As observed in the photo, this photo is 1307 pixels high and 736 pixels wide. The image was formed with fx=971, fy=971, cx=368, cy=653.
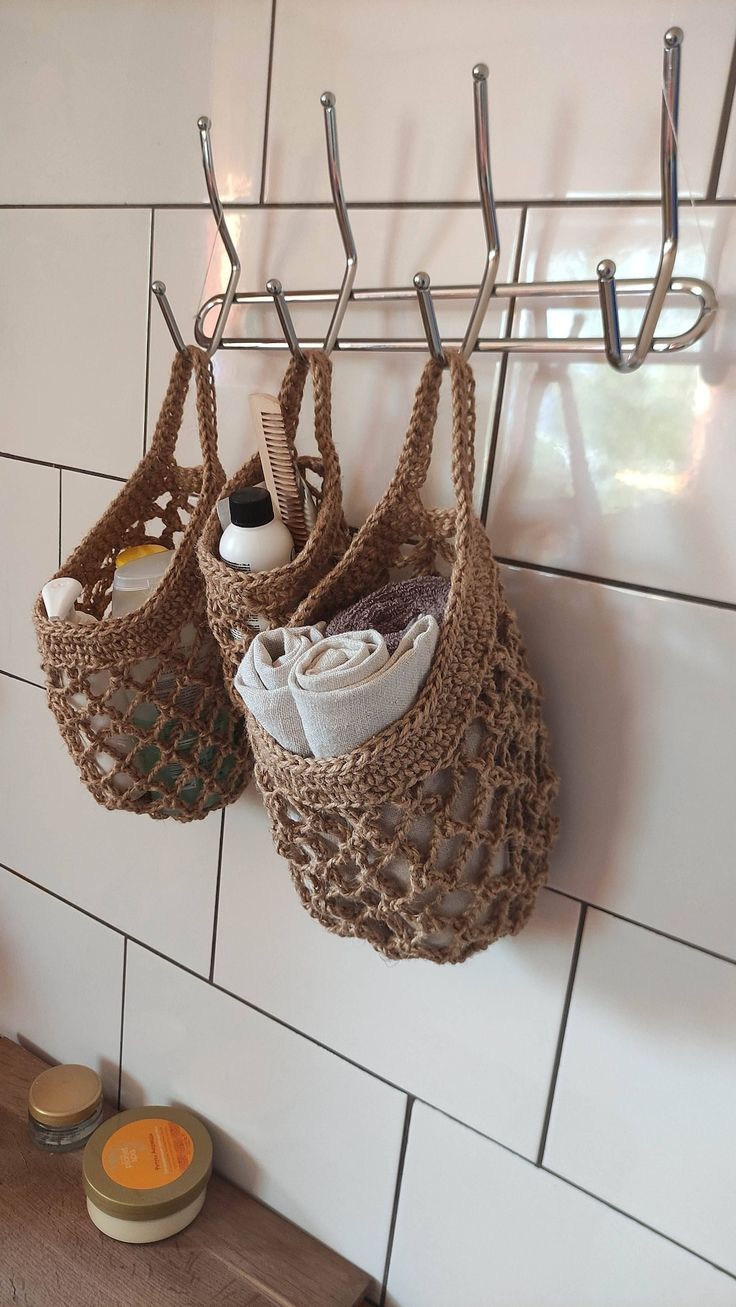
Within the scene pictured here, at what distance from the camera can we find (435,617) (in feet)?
Result: 1.63

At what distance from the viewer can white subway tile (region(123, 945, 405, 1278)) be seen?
0.75 meters

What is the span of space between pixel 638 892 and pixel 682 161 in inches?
15.8

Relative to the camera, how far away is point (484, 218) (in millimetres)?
519

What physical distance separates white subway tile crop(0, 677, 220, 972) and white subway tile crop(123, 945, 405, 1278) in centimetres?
4

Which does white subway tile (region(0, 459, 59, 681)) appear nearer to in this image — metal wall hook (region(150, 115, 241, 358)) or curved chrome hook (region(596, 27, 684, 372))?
metal wall hook (region(150, 115, 241, 358))

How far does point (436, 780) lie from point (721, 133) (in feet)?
1.15

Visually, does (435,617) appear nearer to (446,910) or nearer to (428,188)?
(446,910)

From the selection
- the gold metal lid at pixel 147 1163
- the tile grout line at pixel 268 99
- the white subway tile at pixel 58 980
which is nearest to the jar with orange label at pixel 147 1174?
the gold metal lid at pixel 147 1163

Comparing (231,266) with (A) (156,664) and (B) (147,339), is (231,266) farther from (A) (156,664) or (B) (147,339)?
(A) (156,664)

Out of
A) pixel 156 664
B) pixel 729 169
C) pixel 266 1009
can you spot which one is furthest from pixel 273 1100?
pixel 729 169

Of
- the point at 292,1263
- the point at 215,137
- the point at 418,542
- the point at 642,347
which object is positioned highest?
the point at 215,137

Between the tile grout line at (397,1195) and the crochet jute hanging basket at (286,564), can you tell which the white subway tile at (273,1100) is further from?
the crochet jute hanging basket at (286,564)

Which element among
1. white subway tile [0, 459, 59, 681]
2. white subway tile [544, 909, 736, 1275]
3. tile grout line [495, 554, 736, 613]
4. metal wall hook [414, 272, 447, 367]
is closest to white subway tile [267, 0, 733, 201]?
metal wall hook [414, 272, 447, 367]

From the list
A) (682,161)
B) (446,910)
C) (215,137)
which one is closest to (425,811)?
(446,910)
